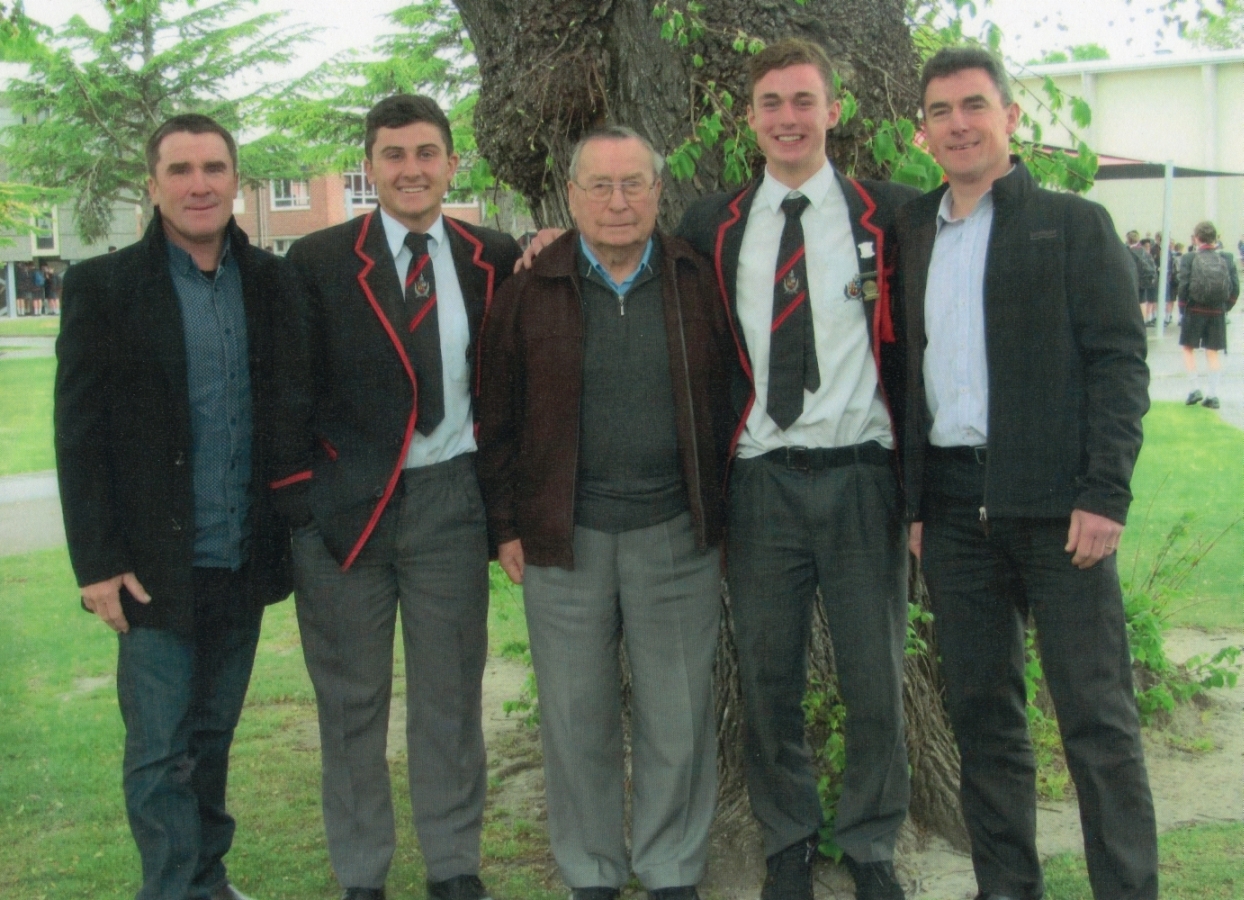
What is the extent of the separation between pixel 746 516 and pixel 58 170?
43116 mm

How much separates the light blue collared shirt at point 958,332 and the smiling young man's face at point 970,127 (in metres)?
0.08

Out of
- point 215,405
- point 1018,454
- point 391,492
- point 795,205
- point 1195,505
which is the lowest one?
point 1195,505

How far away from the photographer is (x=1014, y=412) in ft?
11.0

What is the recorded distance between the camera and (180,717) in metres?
3.60

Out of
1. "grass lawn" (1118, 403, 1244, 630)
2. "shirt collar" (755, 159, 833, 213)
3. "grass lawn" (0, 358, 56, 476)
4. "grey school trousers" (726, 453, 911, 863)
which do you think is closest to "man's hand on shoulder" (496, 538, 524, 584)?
"grey school trousers" (726, 453, 911, 863)

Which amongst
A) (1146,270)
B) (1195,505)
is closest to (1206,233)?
(1146,270)

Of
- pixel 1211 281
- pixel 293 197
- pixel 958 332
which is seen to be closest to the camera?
pixel 958 332

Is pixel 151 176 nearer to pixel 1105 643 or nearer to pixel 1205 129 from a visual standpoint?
pixel 1105 643

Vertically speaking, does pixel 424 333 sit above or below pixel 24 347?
above

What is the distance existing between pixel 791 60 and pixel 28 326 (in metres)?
37.4

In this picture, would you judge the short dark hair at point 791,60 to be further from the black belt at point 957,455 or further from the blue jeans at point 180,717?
the blue jeans at point 180,717

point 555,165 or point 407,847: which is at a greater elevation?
point 555,165

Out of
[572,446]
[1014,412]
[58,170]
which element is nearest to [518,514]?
[572,446]

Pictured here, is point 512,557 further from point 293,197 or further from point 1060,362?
point 293,197
